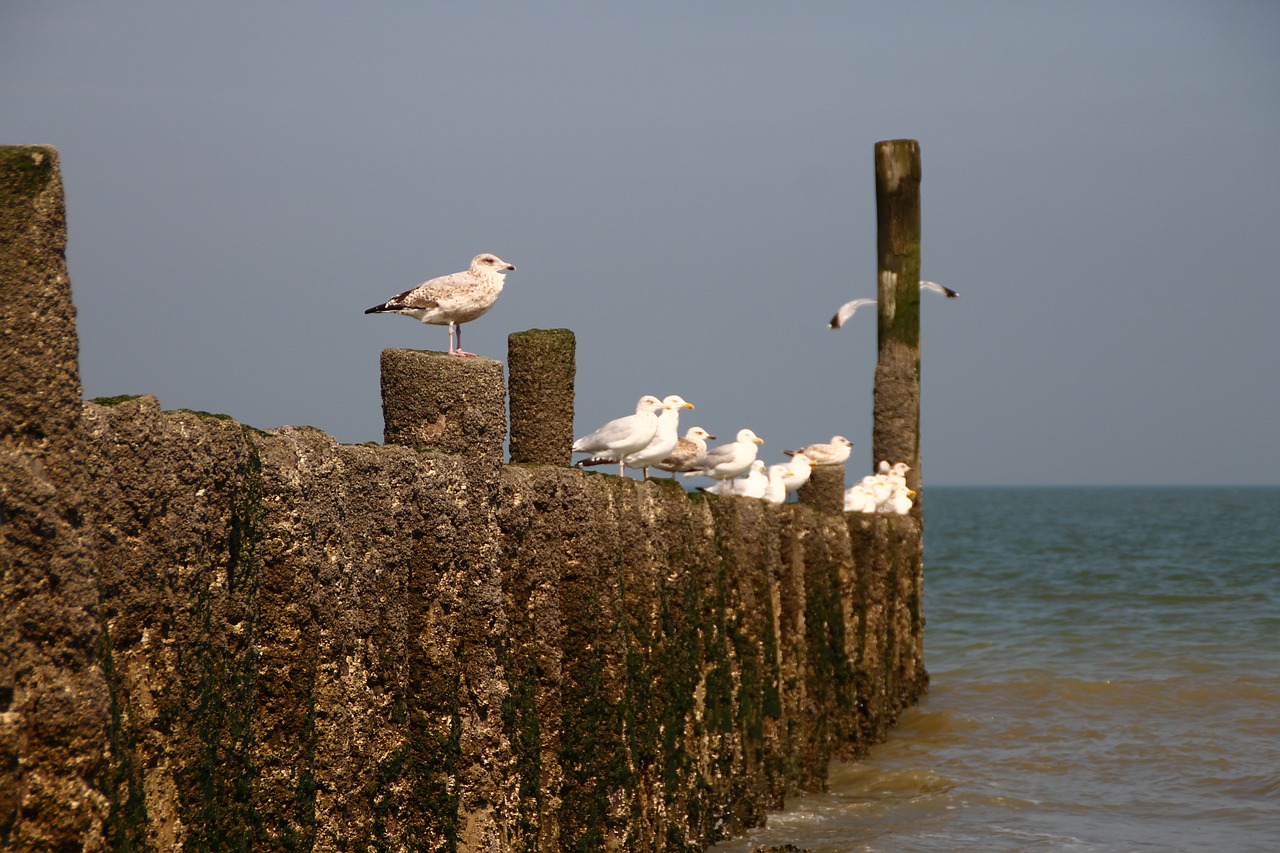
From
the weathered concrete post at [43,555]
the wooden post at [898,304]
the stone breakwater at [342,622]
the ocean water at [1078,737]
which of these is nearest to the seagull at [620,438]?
the stone breakwater at [342,622]

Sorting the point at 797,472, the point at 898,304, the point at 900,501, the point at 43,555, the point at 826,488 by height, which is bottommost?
the point at 900,501

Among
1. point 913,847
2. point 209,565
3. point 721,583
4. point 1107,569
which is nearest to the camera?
point 209,565

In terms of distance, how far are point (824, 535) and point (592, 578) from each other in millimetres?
5069

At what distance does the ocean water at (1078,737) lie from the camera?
9.77 metres

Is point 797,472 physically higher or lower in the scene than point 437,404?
lower

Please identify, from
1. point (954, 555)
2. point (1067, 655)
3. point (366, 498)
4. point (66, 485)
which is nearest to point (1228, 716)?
point (1067, 655)

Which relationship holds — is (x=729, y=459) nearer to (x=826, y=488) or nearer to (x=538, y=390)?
(x=826, y=488)

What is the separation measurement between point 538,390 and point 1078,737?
8.89 meters

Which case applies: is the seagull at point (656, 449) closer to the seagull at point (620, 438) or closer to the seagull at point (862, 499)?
the seagull at point (620, 438)

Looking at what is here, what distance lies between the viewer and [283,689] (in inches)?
154

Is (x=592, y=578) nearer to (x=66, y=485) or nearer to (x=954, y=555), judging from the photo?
(x=66, y=485)

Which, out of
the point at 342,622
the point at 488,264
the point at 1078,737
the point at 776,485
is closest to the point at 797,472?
the point at 776,485

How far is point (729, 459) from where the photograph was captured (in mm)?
12523

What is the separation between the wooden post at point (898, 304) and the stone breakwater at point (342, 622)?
6047 millimetres
